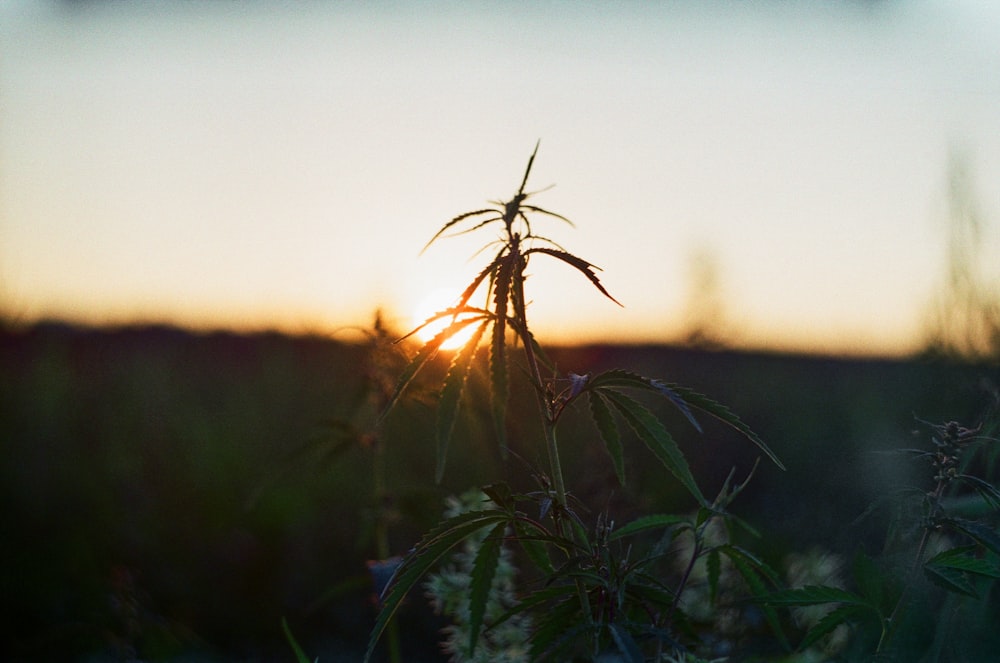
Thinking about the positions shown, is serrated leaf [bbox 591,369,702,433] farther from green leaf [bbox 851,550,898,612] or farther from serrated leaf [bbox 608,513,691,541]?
green leaf [bbox 851,550,898,612]

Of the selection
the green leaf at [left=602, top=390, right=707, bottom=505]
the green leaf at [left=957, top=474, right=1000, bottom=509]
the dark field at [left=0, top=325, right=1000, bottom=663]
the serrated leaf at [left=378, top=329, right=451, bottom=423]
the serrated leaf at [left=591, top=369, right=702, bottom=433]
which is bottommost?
the dark field at [left=0, top=325, right=1000, bottom=663]

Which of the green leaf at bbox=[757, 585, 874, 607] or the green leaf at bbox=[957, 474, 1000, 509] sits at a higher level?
the green leaf at bbox=[957, 474, 1000, 509]

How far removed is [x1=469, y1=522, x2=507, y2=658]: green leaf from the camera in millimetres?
971

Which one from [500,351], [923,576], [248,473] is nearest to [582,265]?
[500,351]

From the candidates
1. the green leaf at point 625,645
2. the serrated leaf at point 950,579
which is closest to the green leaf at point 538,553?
the green leaf at point 625,645

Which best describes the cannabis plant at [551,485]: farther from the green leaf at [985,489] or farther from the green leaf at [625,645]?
the green leaf at [985,489]

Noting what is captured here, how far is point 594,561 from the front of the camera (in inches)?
38.0

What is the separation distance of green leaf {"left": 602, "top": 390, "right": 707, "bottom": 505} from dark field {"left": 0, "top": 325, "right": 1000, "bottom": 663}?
232 centimetres

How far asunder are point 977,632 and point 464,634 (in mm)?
832

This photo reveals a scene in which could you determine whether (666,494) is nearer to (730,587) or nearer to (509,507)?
(730,587)

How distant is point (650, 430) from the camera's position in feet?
3.02

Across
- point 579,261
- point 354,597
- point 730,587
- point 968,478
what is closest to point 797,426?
point 354,597

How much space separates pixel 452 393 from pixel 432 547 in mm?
179

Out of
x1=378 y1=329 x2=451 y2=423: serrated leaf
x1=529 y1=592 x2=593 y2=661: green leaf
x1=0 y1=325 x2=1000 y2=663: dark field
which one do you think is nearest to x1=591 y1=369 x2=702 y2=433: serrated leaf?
x1=378 y1=329 x2=451 y2=423: serrated leaf
